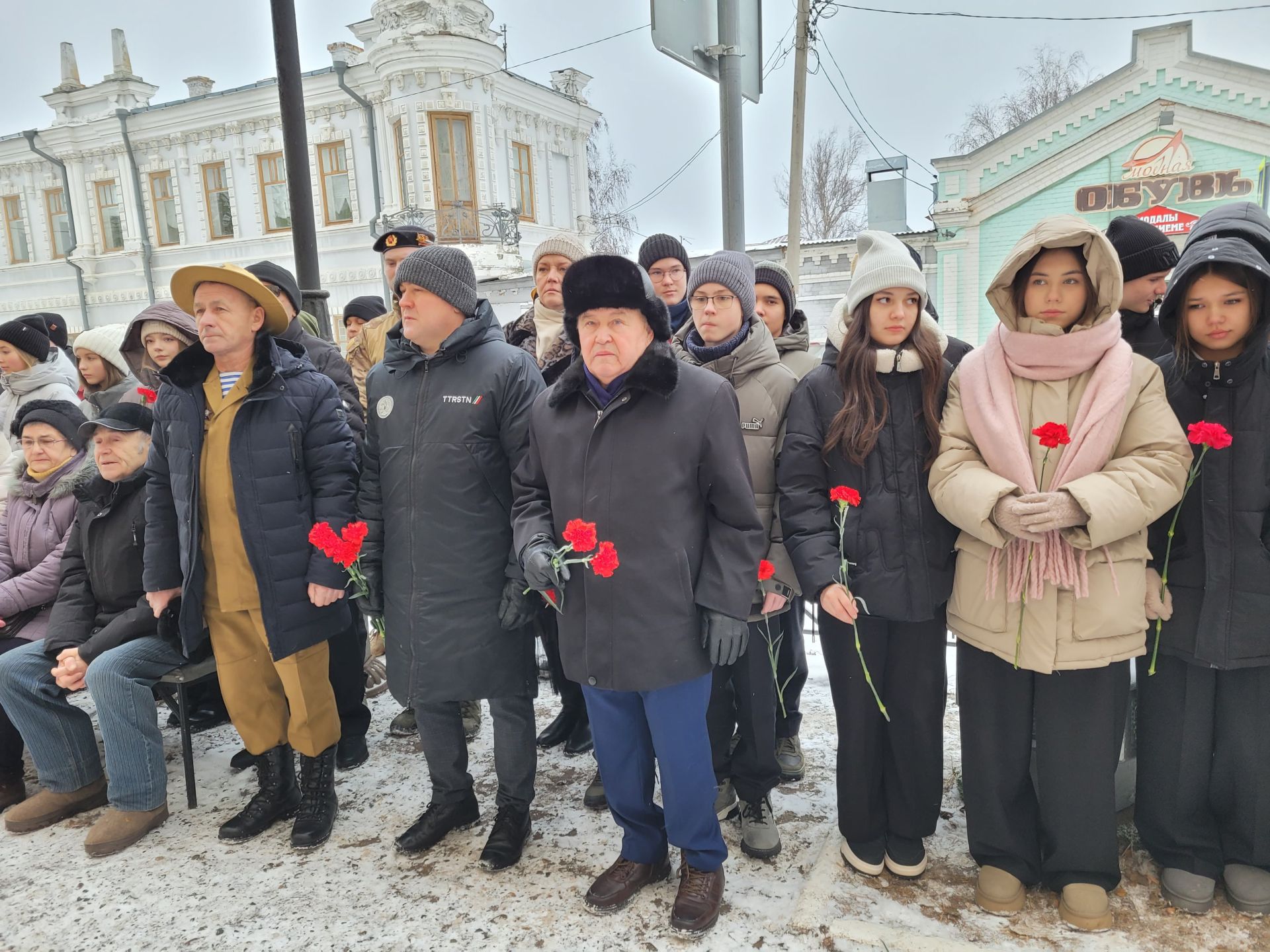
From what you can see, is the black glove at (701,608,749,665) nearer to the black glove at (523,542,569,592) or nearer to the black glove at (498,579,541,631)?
the black glove at (523,542,569,592)

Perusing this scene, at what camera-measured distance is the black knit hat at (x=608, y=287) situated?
7.87 feet

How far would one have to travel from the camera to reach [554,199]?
20.1m

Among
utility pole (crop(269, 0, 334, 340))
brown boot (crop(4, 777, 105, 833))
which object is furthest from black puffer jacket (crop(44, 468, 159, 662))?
utility pole (crop(269, 0, 334, 340))

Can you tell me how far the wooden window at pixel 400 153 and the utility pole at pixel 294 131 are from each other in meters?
13.9

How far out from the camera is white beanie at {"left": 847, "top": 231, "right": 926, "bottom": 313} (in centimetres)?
252

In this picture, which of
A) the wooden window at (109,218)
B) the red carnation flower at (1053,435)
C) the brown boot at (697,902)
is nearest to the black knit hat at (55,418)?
the brown boot at (697,902)

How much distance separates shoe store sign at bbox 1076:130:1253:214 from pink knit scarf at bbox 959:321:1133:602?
1594cm

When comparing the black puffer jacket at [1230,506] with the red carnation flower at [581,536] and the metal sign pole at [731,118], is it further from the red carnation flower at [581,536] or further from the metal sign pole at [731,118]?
the metal sign pole at [731,118]

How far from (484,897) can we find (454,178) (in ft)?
58.2

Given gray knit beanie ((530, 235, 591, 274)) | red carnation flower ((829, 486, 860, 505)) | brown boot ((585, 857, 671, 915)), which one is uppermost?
gray knit beanie ((530, 235, 591, 274))

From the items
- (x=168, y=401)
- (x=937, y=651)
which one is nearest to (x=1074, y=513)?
(x=937, y=651)

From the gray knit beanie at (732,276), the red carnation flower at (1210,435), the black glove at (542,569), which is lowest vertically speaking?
the black glove at (542,569)

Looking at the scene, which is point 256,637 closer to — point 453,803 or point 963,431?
point 453,803

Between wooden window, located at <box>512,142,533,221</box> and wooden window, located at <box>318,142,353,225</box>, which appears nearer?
wooden window, located at <box>318,142,353,225</box>
